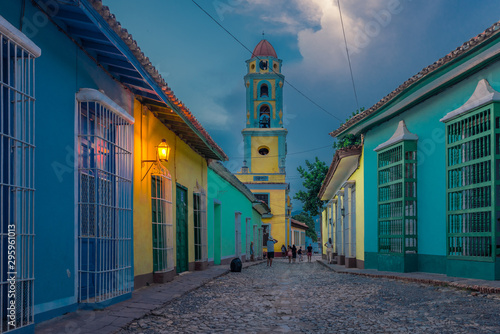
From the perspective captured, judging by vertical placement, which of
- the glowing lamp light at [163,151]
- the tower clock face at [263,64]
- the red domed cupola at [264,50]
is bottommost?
the glowing lamp light at [163,151]

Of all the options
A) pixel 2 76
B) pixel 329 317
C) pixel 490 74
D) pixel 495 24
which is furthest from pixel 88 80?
pixel 490 74

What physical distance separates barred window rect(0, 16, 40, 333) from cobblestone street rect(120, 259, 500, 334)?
120 centimetres

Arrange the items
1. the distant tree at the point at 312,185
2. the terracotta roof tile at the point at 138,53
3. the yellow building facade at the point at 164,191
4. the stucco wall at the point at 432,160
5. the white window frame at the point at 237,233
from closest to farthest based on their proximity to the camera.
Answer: the terracotta roof tile at the point at 138,53 < the yellow building facade at the point at 164,191 < the stucco wall at the point at 432,160 < the white window frame at the point at 237,233 < the distant tree at the point at 312,185

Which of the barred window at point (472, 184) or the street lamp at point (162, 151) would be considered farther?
the street lamp at point (162, 151)

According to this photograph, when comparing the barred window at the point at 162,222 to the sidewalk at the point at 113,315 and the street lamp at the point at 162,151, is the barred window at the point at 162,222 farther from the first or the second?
the sidewalk at the point at 113,315

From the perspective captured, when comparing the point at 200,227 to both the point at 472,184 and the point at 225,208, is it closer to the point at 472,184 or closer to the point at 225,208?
the point at 225,208

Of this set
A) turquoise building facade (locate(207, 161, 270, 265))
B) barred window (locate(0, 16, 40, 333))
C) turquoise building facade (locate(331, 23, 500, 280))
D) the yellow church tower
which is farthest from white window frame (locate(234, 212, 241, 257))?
barred window (locate(0, 16, 40, 333))

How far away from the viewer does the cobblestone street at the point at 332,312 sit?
5316 mm

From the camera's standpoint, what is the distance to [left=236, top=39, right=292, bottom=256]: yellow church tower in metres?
39.1

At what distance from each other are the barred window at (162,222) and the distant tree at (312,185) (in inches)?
1005

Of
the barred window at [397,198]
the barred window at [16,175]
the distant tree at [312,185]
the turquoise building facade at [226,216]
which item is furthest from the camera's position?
the distant tree at [312,185]

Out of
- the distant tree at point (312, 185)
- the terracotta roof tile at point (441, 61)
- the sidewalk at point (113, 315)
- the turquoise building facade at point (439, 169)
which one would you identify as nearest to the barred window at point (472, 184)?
the turquoise building facade at point (439, 169)

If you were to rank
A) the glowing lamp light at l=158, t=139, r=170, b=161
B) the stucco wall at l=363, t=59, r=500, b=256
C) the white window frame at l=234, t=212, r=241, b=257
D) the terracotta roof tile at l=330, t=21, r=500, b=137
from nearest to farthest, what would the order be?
the terracotta roof tile at l=330, t=21, r=500, b=137 < the glowing lamp light at l=158, t=139, r=170, b=161 < the stucco wall at l=363, t=59, r=500, b=256 < the white window frame at l=234, t=212, r=241, b=257

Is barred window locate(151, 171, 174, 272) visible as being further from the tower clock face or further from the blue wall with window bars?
the tower clock face
